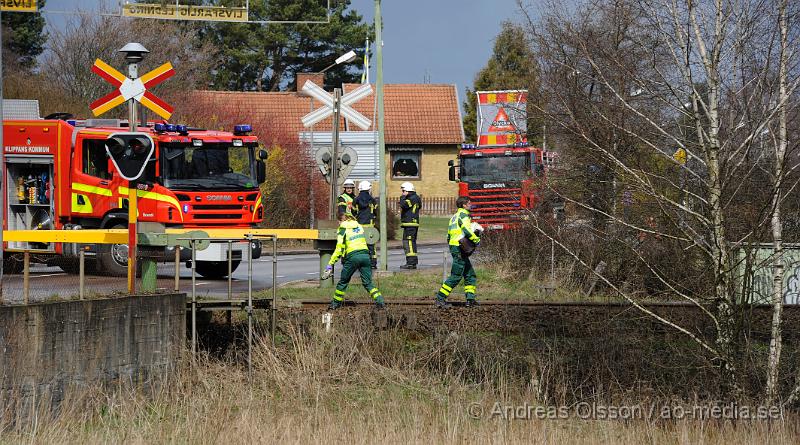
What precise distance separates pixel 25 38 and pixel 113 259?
→ 41.6 m

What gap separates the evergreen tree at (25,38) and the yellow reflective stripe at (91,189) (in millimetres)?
30527

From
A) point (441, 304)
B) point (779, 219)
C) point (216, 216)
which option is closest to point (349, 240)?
point (441, 304)

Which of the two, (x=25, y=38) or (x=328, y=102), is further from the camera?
(x=25, y=38)

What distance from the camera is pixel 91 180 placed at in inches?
823

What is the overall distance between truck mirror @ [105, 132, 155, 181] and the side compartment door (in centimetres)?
695

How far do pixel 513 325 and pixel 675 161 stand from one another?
5.07m

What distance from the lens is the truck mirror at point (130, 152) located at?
45.2 feet

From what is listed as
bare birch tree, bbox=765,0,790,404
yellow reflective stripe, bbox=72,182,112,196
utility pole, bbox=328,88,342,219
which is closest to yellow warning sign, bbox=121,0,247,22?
yellow reflective stripe, bbox=72,182,112,196

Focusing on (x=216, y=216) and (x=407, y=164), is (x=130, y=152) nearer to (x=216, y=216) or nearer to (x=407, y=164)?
(x=216, y=216)

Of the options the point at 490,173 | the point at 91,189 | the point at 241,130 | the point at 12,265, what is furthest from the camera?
the point at 490,173

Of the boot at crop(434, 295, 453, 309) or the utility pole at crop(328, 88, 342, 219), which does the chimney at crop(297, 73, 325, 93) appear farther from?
the boot at crop(434, 295, 453, 309)

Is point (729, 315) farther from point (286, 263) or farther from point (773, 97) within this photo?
point (286, 263)

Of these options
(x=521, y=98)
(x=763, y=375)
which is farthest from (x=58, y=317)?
(x=521, y=98)

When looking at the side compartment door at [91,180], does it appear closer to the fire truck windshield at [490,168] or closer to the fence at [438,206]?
the fire truck windshield at [490,168]
